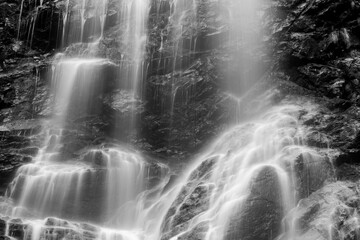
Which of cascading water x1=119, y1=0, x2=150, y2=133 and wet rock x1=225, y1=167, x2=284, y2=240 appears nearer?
wet rock x1=225, y1=167, x2=284, y2=240

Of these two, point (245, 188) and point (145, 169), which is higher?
point (145, 169)

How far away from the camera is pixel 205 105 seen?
2195 cm

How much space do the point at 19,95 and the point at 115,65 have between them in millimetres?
5723

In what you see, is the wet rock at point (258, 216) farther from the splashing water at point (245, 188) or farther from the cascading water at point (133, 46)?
the cascading water at point (133, 46)

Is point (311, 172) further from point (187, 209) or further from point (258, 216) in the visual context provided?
point (187, 209)

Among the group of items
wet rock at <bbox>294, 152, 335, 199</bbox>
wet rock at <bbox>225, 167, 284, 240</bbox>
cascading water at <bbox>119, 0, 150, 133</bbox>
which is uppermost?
cascading water at <bbox>119, 0, 150, 133</bbox>

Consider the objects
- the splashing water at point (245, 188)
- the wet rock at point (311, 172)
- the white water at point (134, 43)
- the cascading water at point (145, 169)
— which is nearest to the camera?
the splashing water at point (245, 188)

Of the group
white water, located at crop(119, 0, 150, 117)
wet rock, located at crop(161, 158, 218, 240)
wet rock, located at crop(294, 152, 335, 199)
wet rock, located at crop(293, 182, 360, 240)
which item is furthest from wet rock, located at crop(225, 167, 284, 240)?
white water, located at crop(119, 0, 150, 117)

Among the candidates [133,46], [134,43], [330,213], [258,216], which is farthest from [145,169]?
[330,213]

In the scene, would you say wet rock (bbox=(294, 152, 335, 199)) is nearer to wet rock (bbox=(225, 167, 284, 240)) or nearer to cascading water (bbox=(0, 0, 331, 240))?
cascading water (bbox=(0, 0, 331, 240))

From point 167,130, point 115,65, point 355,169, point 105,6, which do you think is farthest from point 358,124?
point 105,6

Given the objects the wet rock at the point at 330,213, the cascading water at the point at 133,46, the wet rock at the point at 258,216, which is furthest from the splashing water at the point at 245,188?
the cascading water at the point at 133,46

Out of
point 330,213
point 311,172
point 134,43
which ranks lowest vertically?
point 330,213

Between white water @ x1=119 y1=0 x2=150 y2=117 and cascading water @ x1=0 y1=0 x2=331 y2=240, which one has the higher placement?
white water @ x1=119 y1=0 x2=150 y2=117
